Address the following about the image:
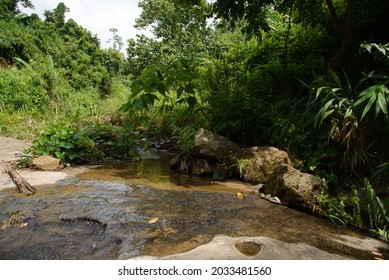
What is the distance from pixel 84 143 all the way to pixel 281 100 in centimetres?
347

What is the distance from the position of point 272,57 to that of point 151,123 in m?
3.40

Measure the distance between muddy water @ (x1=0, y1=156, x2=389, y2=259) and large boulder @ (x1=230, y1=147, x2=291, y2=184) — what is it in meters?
0.43

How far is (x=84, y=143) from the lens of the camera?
489 cm

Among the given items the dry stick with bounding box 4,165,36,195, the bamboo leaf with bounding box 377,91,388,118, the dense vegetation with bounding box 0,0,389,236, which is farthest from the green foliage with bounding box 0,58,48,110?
the bamboo leaf with bounding box 377,91,388,118

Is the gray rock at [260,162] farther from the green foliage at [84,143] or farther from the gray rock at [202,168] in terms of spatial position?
the green foliage at [84,143]

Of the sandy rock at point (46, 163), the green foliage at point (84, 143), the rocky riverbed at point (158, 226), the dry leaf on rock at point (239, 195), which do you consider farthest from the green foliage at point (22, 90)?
the dry leaf on rock at point (239, 195)

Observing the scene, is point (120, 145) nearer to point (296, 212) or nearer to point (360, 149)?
point (296, 212)

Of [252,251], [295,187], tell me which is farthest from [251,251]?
[295,187]

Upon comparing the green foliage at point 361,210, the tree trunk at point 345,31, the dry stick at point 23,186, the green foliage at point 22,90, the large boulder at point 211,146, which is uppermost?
the tree trunk at point 345,31

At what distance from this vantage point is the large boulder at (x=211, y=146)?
→ 4348 mm

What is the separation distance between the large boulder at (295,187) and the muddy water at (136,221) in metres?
0.13

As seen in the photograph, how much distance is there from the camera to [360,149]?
129 inches

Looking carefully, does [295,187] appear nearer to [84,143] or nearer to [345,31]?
[345,31]
